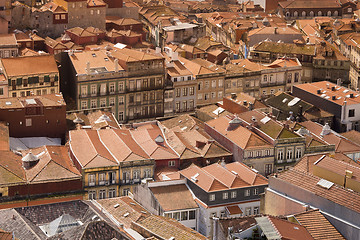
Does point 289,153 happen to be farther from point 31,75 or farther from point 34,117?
point 31,75

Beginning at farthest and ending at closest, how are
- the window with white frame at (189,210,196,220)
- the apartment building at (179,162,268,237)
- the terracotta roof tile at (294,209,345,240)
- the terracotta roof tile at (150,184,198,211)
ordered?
the window with white frame at (189,210,196,220)
the apartment building at (179,162,268,237)
the terracotta roof tile at (150,184,198,211)
the terracotta roof tile at (294,209,345,240)

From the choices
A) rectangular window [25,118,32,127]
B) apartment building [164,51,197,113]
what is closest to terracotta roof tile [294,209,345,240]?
rectangular window [25,118,32,127]

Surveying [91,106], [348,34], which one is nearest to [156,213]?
[91,106]

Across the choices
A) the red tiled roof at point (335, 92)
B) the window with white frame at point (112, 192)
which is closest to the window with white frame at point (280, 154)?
the red tiled roof at point (335, 92)

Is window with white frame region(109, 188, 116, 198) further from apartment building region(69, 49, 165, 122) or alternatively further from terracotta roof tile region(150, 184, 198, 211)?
apartment building region(69, 49, 165, 122)

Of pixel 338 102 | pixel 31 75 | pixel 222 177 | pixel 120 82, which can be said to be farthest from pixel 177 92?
pixel 222 177

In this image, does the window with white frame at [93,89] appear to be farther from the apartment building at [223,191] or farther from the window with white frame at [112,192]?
the apartment building at [223,191]
